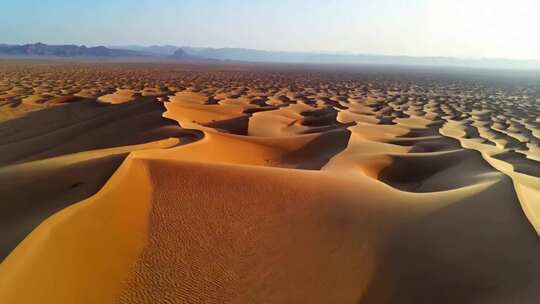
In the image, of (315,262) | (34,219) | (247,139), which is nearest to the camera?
(315,262)

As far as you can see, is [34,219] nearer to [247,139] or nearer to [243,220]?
[243,220]

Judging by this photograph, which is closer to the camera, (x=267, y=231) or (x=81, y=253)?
(x=81, y=253)

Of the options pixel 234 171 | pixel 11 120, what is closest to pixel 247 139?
pixel 234 171

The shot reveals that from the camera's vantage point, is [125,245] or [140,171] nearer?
[125,245]

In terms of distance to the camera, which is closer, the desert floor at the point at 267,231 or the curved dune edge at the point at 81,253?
the curved dune edge at the point at 81,253

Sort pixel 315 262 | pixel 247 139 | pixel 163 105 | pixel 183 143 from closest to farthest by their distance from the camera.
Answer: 1. pixel 315 262
2. pixel 183 143
3. pixel 247 139
4. pixel 163 105

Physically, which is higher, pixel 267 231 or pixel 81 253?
pixel 81 253

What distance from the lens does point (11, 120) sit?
1426 cm

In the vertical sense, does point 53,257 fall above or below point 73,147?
above

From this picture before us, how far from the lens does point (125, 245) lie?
13.3ft

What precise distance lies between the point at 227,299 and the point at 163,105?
35.8 ft

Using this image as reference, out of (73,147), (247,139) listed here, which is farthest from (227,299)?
(73,147)

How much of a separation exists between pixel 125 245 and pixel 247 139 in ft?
19.9

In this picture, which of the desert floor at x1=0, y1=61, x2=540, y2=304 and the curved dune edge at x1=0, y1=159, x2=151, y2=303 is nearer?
the curved dune edge at x1=0, y1=159, x2=151, y2=303
